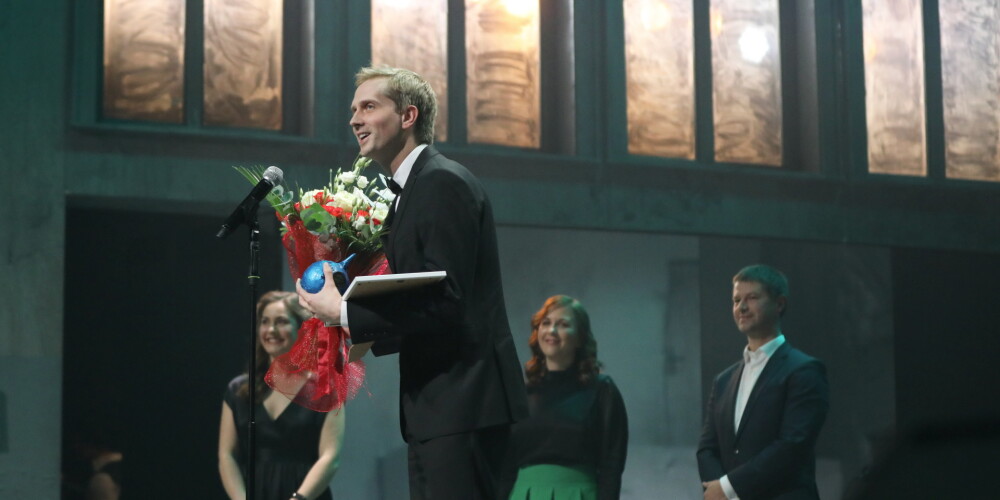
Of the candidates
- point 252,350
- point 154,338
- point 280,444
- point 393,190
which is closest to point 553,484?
point 280,444

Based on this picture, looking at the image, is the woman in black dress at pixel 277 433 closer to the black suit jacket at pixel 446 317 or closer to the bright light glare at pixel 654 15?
the bright light glare at pixel 654 15

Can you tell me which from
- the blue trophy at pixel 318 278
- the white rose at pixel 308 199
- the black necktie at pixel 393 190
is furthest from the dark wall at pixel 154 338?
the black necktie at pixel 393 190

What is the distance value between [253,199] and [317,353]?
45 cm

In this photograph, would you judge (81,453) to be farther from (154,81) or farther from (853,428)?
(853,428)

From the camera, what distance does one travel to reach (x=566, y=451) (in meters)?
5.50

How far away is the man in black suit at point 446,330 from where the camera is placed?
2562 millimetres

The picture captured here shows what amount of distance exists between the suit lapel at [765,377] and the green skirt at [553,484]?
2.44 feet

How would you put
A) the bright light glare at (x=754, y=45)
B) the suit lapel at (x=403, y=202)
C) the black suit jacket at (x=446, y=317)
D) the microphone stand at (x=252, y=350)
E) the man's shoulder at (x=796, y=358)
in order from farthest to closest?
the bright light glare at (x=754, y=45)
the man's shoulder at (x=796, y=358)
the microphone stand at (x=252, y=350)
the suit lapel at (x=403, y=202)
the black suit jacket at (x=446, y=317)

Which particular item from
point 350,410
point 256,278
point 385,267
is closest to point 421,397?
point 385,267

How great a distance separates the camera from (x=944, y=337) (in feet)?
20.4

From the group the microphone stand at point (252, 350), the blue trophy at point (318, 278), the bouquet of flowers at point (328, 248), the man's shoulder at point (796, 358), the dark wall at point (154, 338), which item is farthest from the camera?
the man's shoulder at point (796, 358)

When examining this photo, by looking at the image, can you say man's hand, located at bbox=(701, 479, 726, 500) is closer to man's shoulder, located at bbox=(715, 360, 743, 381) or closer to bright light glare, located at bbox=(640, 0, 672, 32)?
man's shoulder, located at bbox=(715, 360, 743, 381)

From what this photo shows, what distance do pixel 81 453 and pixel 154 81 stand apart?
167 centimetres

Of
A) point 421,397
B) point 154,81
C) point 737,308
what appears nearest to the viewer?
point 421,397
